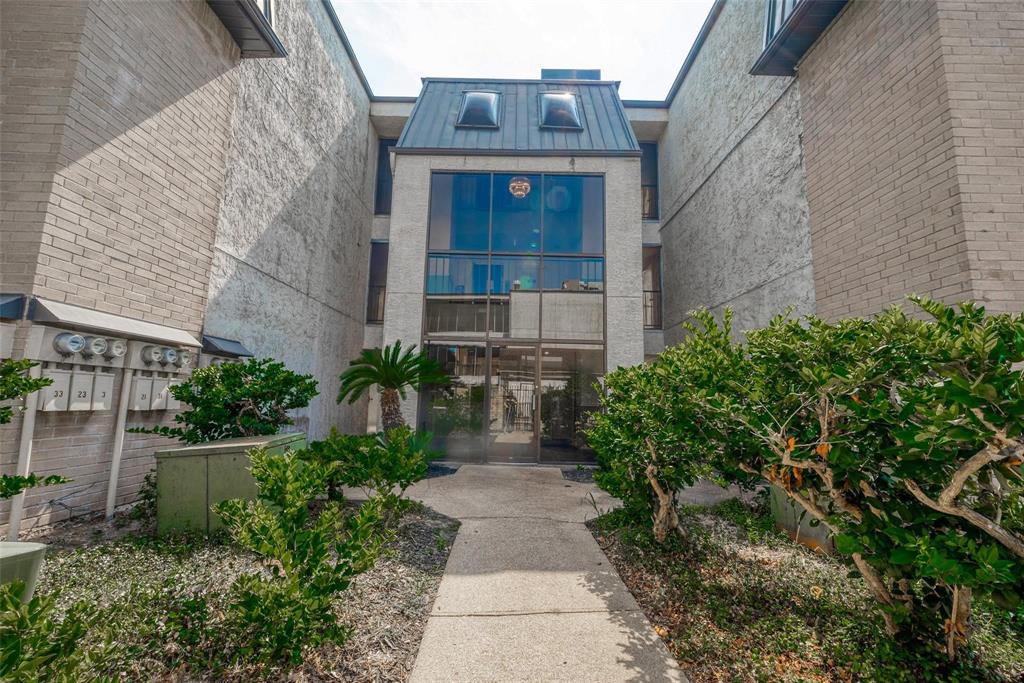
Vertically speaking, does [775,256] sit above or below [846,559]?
above

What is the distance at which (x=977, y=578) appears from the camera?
1727 millimetres

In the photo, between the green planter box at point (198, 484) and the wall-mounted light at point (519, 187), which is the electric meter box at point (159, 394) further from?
the wall-mounted light at point (519, 187)

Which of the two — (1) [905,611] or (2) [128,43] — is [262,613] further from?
(2) [128,43]

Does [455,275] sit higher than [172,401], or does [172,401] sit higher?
[455,275]

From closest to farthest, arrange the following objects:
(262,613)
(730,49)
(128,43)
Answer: (262,613), (128,43), (730,49)

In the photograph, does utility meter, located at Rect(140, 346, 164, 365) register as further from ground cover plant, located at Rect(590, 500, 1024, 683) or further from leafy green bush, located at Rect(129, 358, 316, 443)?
ground cover plant, located at Rect(590, 500, 1024, 683)

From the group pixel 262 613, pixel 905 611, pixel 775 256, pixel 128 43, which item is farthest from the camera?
pixel 775 256

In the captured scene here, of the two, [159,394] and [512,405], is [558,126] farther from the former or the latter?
[159,394]

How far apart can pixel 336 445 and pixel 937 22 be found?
8.20 meters

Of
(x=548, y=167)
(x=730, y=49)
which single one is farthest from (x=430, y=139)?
(x=730, y=49)

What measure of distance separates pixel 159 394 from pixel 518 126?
965 cm

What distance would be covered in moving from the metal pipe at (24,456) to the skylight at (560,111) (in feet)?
35.0

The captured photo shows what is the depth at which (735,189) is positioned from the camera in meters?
9.14

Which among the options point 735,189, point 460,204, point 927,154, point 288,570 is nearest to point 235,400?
point 288,570
